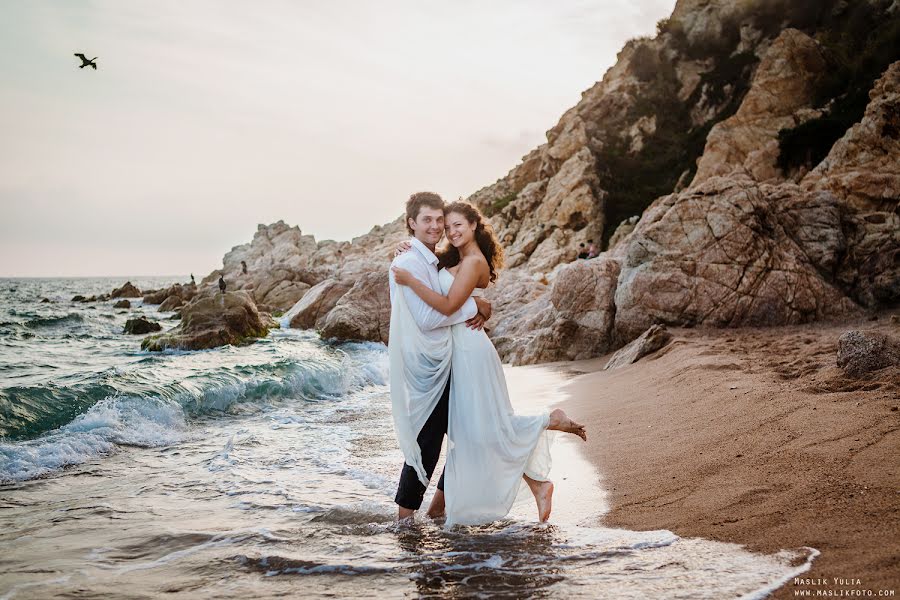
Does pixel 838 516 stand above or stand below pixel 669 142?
below

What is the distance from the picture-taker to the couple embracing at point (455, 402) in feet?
14.4

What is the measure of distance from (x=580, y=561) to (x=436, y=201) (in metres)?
2.73

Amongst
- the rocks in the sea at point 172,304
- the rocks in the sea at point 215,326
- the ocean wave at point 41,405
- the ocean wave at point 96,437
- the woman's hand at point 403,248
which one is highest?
the rocks in the sea at point 172,304

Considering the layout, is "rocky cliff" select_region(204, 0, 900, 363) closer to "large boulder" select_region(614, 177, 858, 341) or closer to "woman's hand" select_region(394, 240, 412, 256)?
"large boulder" select_region(614, 177, 858, 341)

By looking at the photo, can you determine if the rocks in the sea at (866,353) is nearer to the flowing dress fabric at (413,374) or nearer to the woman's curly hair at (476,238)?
the woman's curly hair at (476,238)

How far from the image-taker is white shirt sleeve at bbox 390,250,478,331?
4.43m

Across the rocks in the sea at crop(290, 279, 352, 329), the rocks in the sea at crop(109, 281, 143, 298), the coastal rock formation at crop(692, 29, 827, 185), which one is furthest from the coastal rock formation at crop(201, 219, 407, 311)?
the coastal rock formation at crop(692, 29, 827, 185)

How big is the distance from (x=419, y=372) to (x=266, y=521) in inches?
67.4

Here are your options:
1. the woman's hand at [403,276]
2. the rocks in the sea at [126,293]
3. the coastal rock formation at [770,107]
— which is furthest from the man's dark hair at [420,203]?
the rocks in the sea at [126,293]

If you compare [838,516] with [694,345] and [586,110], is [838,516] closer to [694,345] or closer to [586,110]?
[694,345]

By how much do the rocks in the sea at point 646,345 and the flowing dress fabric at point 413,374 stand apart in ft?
21.0

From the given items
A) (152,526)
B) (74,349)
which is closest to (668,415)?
(152,526)

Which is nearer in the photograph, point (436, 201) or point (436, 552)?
point (436, 552)

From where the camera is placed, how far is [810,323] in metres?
10.5
